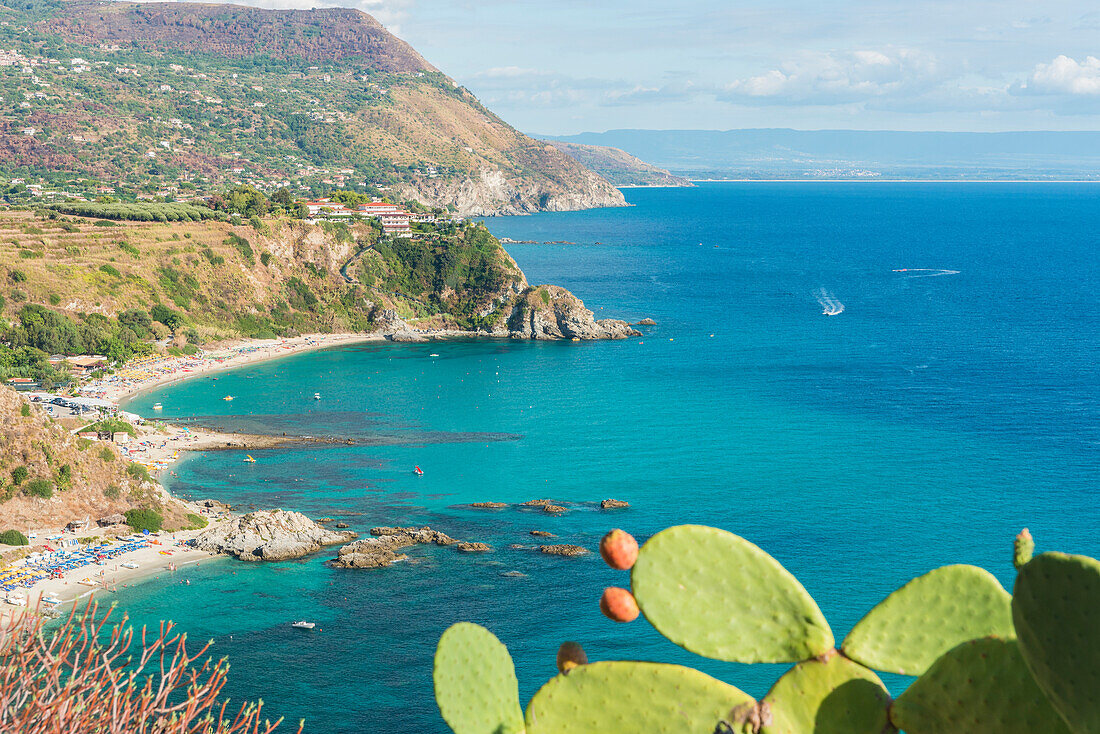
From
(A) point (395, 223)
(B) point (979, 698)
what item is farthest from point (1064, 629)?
(A) point (395, 223)

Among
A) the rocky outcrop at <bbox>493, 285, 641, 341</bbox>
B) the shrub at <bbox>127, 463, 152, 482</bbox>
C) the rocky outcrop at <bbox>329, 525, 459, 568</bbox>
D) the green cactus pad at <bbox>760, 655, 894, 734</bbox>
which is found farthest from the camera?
the rocky outcrop at <bbox>493, 285, 641, 341</bbox>

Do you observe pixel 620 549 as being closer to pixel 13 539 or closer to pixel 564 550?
pixel 564 550

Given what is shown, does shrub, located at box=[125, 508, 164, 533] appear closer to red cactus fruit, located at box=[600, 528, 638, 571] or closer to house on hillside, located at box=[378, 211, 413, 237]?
red cactus fruit, located at box=[600, 528, 638, 571]

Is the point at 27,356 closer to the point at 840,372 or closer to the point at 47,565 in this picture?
the point at 47,565

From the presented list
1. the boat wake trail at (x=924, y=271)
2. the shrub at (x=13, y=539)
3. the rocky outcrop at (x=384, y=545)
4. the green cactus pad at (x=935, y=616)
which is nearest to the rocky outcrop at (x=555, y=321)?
the rocky outcrop at (x=384, y=545)

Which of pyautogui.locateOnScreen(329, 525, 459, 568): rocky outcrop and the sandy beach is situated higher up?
the sandy beach

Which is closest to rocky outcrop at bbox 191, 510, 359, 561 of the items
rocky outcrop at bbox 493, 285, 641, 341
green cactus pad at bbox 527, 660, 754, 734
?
green cactus pad at bbox 527, 660, 754, 734
